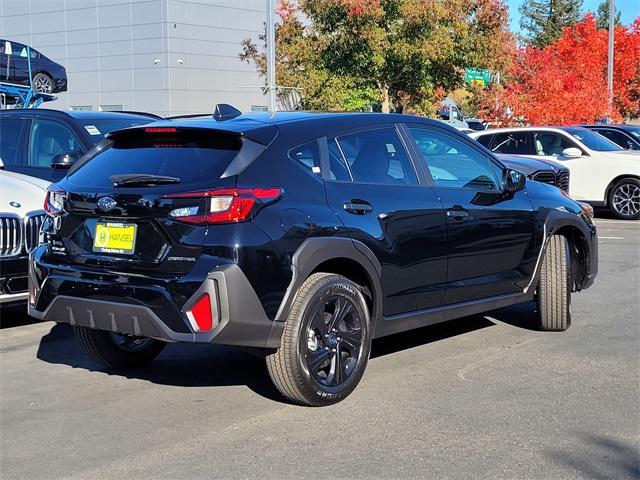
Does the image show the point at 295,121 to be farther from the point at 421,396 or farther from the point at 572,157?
the point at 572,157

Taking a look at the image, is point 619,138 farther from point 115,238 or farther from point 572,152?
point 115,238

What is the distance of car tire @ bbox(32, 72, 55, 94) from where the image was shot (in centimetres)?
2561

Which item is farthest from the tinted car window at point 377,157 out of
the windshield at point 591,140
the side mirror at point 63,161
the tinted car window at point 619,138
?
the tinted car window at point 619,138

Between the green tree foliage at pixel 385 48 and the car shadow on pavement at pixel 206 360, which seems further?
the green tree foliage at pixel 385 48

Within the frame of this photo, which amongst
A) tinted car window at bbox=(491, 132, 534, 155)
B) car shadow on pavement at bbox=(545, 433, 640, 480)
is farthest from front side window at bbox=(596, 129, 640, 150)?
car shadow on pavement at bbox=(545, 433, 640, 480)

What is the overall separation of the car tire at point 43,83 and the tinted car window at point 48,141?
17.8 meters

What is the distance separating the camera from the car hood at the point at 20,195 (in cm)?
682

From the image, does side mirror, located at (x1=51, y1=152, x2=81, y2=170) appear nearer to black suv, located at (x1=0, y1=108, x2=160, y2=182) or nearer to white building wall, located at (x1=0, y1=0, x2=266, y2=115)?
black suv, located at (x1=0, y1=108, x2=160, y2=182)

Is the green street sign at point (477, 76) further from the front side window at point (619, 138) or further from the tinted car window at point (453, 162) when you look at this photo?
the tinted car window at point (453, 162)

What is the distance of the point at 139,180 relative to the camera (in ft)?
15.6

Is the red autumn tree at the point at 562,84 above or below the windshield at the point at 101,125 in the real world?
above

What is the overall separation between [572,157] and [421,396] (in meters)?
11.8

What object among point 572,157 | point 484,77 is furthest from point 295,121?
point 484,77

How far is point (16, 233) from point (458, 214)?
11.9 feet
